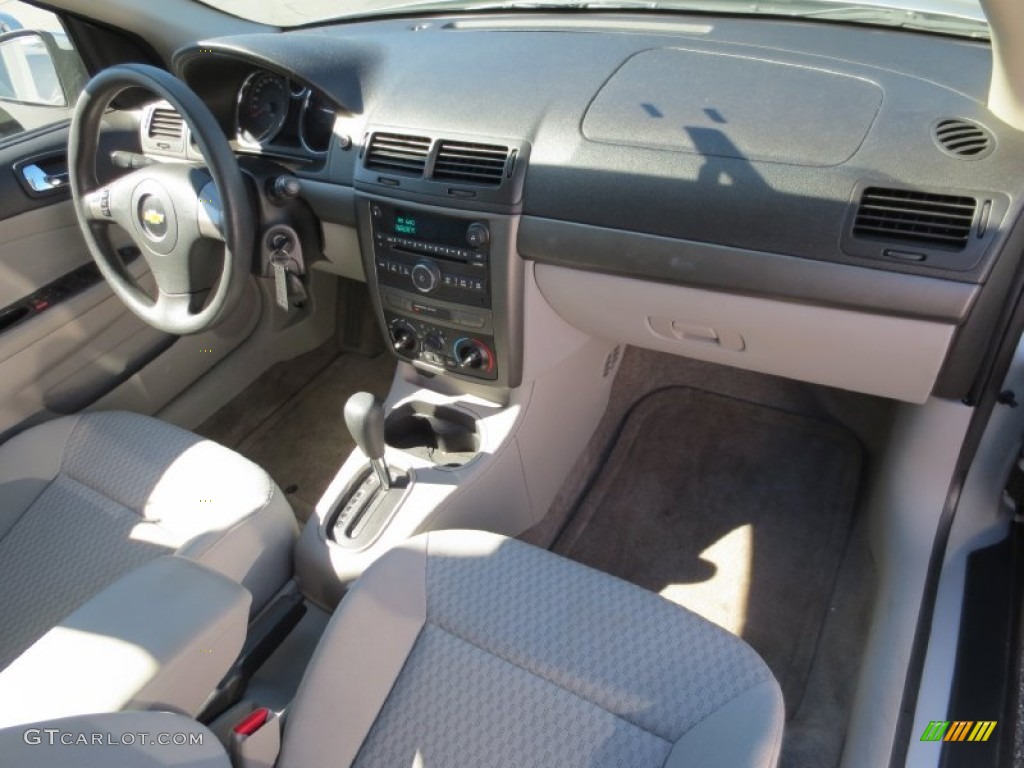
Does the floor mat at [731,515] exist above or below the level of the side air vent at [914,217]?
below

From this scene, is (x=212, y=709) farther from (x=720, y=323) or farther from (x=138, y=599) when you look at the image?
(x=720, y=323)

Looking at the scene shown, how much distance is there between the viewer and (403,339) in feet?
5.78

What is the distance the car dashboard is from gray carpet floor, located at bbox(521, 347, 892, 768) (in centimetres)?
58

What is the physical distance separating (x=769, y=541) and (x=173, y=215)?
151cm

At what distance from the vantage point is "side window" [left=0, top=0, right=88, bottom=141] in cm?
207

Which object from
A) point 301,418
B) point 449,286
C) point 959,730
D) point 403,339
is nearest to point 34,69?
point 301,418

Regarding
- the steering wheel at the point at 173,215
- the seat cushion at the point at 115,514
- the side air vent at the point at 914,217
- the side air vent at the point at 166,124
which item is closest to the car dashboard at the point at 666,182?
the side air vent at the point at 914,217

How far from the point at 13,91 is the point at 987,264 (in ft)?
7.40

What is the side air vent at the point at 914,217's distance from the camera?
3.67ft

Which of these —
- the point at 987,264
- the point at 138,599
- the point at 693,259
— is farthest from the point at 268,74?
the point at 987,264

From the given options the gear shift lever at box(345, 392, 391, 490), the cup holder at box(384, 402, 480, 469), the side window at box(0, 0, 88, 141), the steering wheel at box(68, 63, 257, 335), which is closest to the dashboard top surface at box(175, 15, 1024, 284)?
the steering wheel at box(68, 63, 257, 335)

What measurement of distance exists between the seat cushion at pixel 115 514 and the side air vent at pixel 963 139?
1.25 m

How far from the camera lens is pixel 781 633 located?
1.77 m

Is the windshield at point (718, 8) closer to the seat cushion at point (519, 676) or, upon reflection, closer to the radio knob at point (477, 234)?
the radio knob at point (477, 234)
